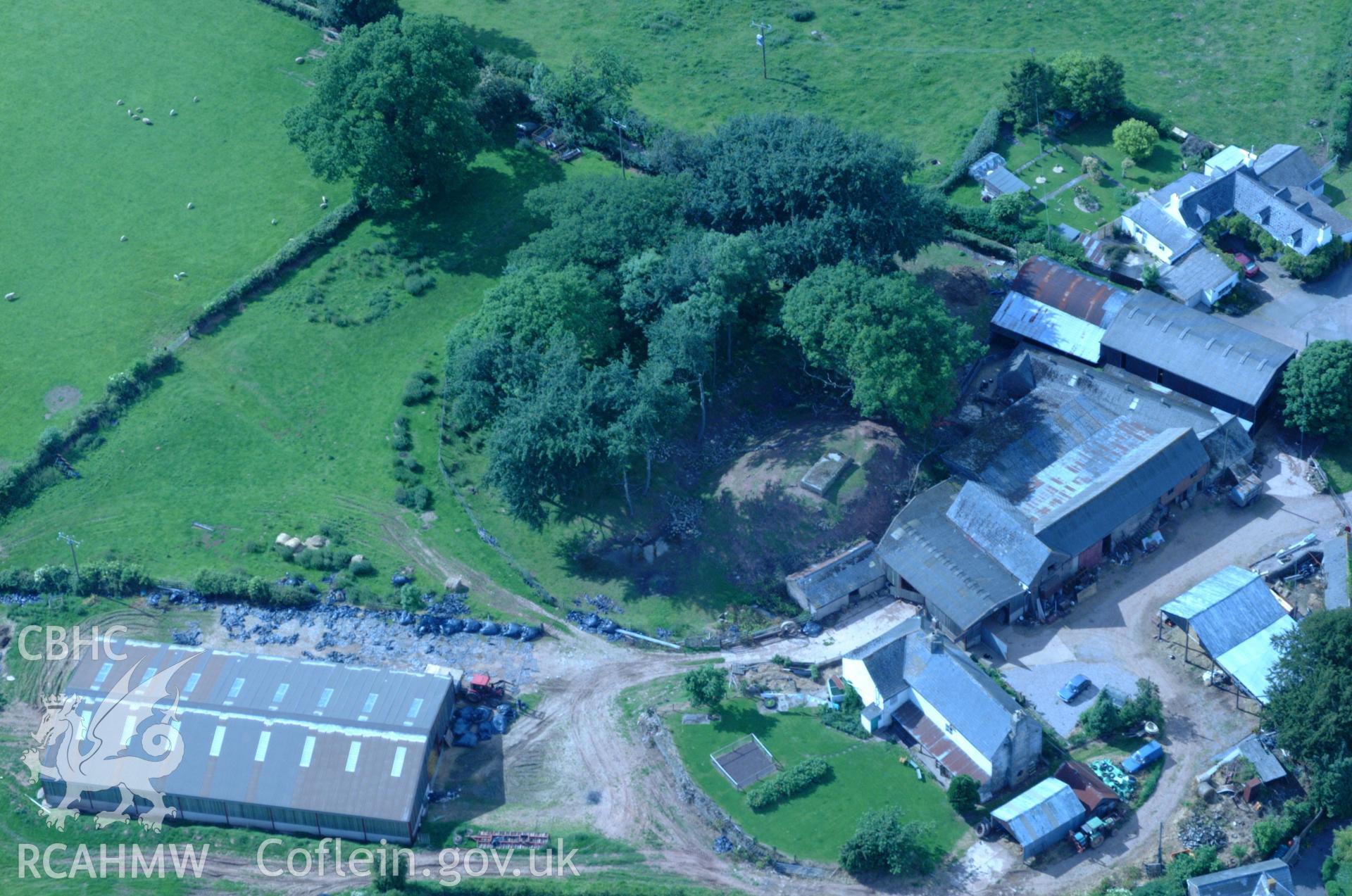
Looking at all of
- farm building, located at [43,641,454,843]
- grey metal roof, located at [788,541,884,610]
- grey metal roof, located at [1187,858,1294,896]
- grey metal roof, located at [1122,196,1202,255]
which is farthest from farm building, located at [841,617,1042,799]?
grey metal roof, located at [1122,196,1202,255]

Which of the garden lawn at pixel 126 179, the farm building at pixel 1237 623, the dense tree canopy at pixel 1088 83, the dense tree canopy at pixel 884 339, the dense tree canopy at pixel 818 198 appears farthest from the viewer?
the dense tree canopy at pixel 1088 83

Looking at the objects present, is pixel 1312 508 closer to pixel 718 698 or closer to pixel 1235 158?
pixel 1235 158

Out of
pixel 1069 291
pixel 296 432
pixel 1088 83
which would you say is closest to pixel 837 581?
pixel 1069 291

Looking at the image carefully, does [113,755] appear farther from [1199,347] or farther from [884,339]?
[1199,347]

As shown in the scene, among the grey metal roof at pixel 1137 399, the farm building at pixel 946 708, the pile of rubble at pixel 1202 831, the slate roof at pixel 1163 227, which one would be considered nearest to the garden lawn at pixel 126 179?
the grey metal roof at pixel 1137 399

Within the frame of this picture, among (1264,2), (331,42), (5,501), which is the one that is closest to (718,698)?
(5,501)

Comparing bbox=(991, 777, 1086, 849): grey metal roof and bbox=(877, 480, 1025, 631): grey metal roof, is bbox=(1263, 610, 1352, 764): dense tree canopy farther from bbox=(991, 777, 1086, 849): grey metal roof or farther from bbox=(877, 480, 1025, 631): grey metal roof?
bbox=(877, 480, 1025, 631): grey metal roof

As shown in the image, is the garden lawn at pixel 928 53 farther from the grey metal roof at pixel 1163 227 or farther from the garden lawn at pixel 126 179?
the garden lawn at pixel 126 179
